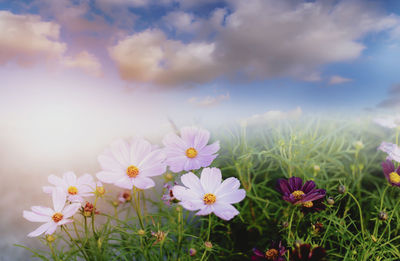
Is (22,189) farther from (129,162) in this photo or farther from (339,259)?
(339,259)

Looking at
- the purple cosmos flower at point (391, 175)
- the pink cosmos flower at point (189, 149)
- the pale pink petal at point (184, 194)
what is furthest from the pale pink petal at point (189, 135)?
the purple cosmos flower at point (391, 175)

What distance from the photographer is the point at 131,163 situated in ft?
1.80

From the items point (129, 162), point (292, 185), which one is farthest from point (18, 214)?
point (292, 185)

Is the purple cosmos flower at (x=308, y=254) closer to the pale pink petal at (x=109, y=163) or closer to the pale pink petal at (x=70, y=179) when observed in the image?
the pale pink petal at (x=109, y=163)

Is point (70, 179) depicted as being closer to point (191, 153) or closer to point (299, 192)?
point (191, 153)

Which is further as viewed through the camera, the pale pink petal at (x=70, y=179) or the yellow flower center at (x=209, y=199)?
the pale pink petal at (x=70, y=179)

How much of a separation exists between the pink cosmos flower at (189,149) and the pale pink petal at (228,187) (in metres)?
0.05

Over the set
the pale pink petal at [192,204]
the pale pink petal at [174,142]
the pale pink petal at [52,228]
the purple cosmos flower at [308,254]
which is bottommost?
the purple cosmos flower at [308,254]

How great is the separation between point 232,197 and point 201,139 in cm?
13

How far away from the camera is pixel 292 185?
23.2 inches

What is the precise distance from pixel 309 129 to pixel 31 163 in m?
0.84

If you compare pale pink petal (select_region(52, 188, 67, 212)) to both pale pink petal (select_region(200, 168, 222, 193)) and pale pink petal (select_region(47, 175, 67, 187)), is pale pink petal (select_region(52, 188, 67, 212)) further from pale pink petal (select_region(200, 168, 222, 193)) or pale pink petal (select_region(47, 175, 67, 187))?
pale pink petal (select_region(200, 168, 222, 193))

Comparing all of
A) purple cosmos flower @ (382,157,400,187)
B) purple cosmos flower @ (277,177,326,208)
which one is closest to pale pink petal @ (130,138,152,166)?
purple cosmos flower @ (277,177,326,208)

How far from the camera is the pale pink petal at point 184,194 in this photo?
1.55 feet
